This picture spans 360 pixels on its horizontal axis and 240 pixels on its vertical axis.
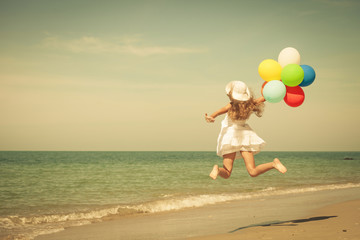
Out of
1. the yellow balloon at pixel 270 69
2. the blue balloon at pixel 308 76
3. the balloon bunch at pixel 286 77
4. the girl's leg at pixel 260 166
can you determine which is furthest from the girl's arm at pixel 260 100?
the girl's leg at pixel 260 166

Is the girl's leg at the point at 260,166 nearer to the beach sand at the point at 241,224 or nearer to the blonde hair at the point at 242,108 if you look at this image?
the blonde hair at the point at 242,108

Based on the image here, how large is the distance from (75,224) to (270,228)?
500 centimetres

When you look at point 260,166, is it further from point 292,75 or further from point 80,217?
point 80,217

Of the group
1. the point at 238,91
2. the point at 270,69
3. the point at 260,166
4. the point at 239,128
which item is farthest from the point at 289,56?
the point at 260,166

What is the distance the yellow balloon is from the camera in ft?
19.6

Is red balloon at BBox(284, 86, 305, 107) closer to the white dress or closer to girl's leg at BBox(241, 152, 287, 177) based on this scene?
the white dress

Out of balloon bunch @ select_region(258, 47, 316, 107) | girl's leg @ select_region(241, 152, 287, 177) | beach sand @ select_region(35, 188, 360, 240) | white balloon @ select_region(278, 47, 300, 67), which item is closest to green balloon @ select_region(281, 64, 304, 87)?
balloon bunch @ select_region(258, 47, 316, 107)

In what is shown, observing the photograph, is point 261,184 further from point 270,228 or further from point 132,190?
point 270,228

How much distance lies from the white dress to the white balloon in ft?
4.49

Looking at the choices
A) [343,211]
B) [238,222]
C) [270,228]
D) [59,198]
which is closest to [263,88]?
[270,228]

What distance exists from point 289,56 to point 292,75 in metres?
0.60

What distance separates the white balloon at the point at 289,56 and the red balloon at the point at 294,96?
506 millimetres

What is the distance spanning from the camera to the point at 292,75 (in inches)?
223

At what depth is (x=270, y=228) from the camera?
6.19 metres
